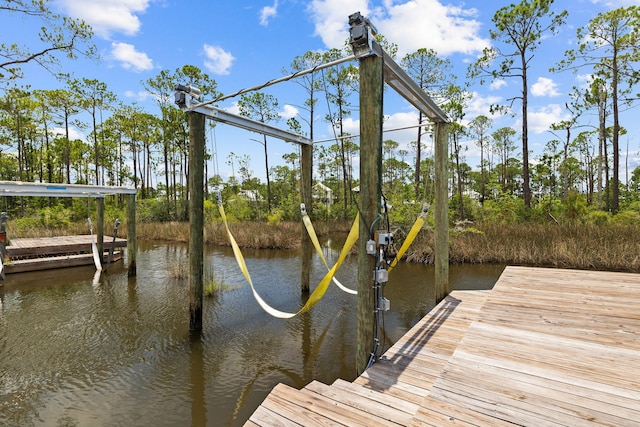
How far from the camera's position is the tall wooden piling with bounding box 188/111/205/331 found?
13.4ft

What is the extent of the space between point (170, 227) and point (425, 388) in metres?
15.8

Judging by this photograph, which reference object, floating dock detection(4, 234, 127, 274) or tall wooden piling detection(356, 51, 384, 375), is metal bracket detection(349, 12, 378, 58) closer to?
tall wooden piling detection(356, 51, 384, 375)

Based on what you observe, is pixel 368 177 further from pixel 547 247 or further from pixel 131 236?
pixel 547 247

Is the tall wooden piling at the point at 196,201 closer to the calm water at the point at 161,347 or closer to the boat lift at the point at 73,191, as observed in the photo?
the calm water at the point at 161,347

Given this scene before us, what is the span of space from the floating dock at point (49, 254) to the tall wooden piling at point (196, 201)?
20.9 ft

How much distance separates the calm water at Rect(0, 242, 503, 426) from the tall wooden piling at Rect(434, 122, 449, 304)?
2.33 feet

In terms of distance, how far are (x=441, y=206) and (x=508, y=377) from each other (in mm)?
3230

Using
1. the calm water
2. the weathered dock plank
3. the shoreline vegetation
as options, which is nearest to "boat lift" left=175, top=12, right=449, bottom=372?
the calm water

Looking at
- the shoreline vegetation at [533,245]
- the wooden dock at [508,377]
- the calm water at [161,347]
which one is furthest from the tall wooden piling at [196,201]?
the shoreline vegetation at [533,245]

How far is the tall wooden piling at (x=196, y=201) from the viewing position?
13.4 feet

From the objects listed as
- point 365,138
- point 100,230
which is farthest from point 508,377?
point 100,230

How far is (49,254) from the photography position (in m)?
9.21

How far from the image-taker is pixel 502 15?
13508mm

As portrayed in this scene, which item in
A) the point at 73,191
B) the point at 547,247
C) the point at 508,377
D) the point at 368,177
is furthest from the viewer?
the point at 547,247
